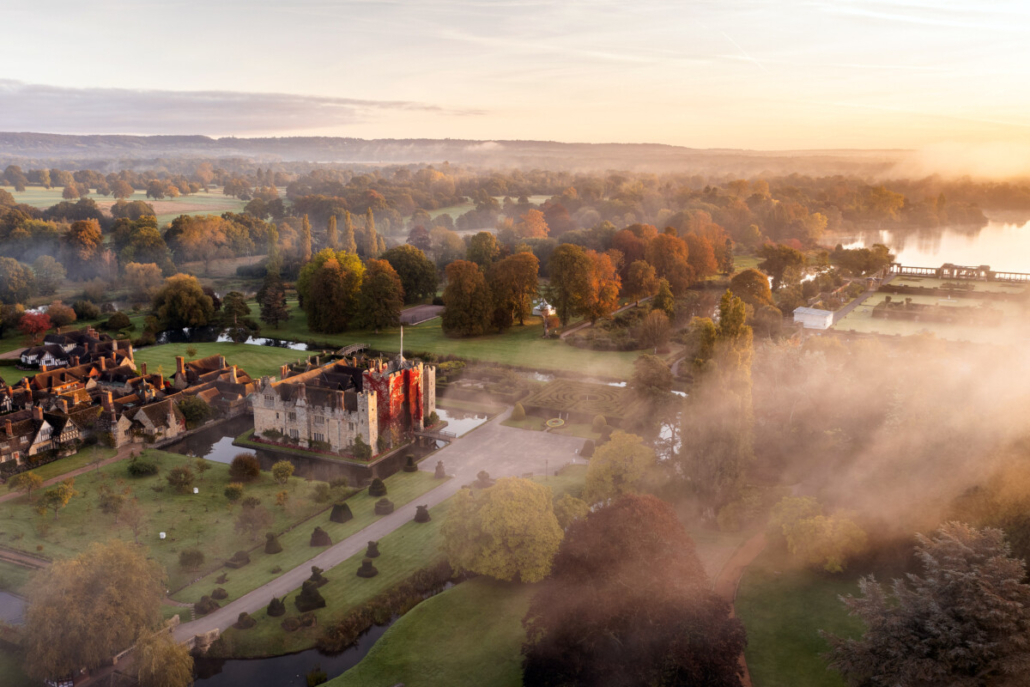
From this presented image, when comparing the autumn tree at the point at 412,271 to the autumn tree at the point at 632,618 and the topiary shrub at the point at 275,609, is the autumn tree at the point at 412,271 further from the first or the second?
the autumn tree at the point at 632,618

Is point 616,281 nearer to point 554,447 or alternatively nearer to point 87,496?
point 554,447

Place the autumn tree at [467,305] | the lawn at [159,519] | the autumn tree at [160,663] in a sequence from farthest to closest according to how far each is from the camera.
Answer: the autumn tree at [467,305]
the lawn at [159,519]
the autumn tree at [160,663]

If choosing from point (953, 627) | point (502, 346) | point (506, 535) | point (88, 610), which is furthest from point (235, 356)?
point (953, 627)

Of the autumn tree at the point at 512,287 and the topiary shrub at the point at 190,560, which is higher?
the autumn tree at the point at 512,287

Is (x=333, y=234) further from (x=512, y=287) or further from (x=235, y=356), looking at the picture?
(x=235, y=356)

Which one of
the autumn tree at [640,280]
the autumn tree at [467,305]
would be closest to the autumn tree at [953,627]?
the autumn tree at [467,305]

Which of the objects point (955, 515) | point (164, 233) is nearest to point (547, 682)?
point (955, 515)

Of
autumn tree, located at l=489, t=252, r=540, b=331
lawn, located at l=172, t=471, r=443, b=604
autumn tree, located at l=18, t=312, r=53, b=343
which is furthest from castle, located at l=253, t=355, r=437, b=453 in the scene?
autumn tree, located at l=18, t=312, r=53, b=343

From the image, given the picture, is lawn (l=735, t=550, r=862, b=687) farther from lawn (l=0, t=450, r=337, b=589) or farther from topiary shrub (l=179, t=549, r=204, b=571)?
topiary shrub (l=179, t=549, r=204, b=571)
